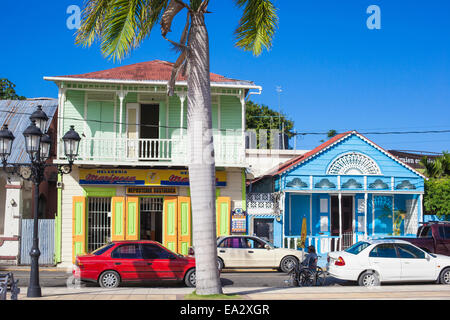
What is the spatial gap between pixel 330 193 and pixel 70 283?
13497 millimetres

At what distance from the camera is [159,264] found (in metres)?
15.4

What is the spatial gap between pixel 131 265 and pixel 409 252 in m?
8.45

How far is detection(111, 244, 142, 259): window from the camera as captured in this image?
15.2 metres

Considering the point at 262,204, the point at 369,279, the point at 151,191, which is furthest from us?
the point at 262,204

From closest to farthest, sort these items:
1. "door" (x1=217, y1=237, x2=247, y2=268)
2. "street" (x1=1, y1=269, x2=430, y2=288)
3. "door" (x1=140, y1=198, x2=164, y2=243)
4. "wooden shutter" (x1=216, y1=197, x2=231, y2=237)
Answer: "street" (x1=1, y1=269, x2=430, y2=288)
"door" (x1=217, y1=237, x2=247, y2=268)
"wooden shutter" (x1=216, y1=197, x2=231, y2=237)
"door" (x1=140, y1=198, x2=164, y2=243)


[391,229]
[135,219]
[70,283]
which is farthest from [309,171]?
[70,283]

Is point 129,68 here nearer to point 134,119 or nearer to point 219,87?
point 134,119

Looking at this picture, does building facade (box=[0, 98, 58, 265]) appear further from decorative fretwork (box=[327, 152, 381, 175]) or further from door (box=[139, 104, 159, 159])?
decorative fretwork (box=[327, 152, 381, 175])

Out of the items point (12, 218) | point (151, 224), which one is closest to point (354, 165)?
point (151, 224)

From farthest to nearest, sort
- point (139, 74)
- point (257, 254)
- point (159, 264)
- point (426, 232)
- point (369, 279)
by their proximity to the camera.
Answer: point (139, 74), point (426, 232), point (257, 254), point (159, 264), point (369, 279)

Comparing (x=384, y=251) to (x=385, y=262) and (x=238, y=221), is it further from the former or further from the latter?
A: (x=238, y=221)

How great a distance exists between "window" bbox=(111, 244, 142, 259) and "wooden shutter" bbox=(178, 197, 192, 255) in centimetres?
664

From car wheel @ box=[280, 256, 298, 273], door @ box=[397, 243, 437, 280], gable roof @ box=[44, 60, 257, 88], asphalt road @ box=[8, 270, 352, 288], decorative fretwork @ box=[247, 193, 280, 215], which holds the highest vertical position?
gable roof @ box=[44, 60, 257, 88]

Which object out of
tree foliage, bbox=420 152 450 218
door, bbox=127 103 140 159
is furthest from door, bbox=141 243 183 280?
tree foliage, bbox=420 152 450 218
